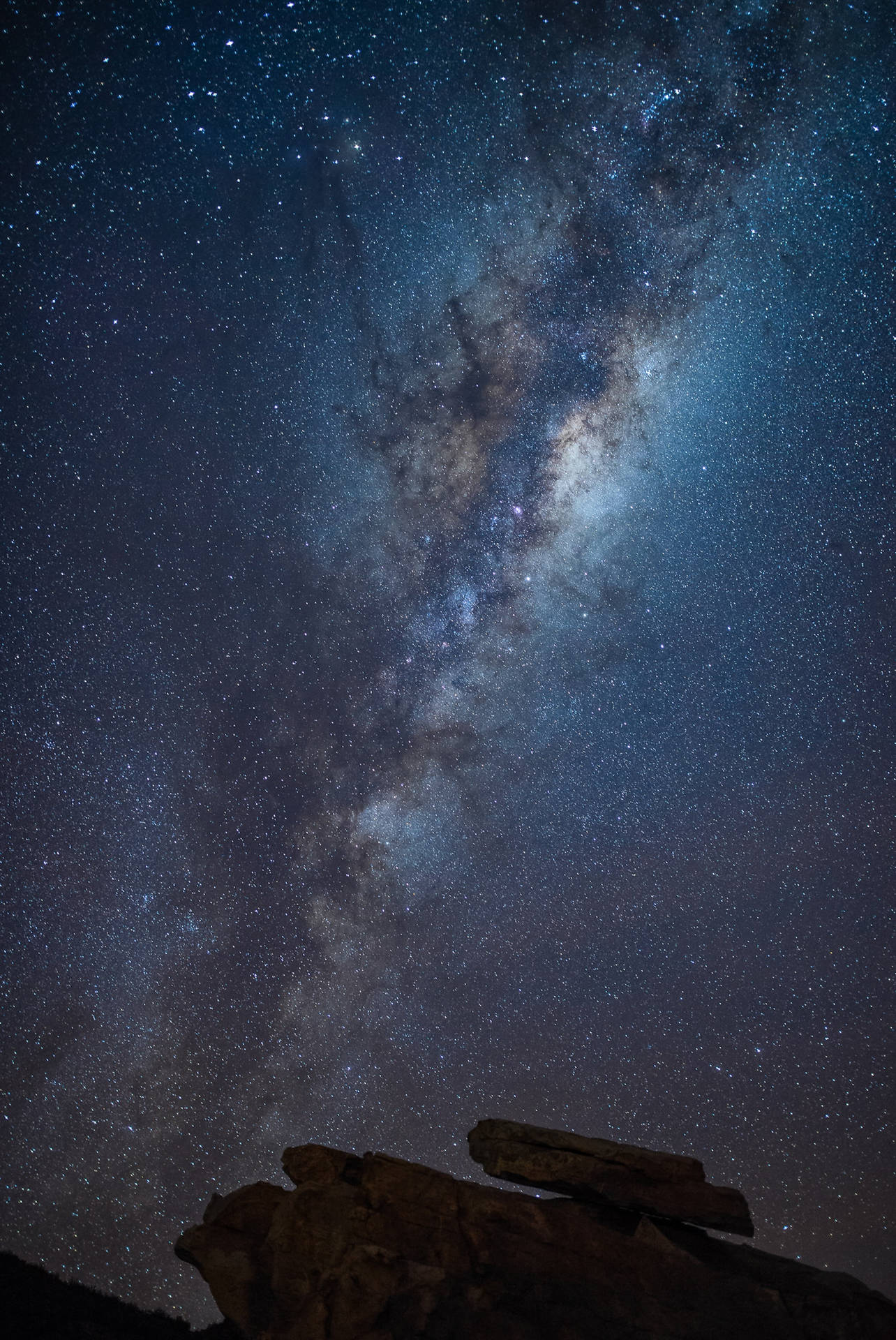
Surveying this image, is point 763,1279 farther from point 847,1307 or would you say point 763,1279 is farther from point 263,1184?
point 263,1184

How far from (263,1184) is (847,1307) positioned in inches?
503

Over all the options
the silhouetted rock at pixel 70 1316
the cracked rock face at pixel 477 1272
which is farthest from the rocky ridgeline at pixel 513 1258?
the silhouetted rock at pixel 70 1316

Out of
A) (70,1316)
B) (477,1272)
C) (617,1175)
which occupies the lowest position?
(70,1316)

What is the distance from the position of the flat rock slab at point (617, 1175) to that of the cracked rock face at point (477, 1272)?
0.45 meters

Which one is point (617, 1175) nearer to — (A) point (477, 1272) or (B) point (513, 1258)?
(B) point (513, 1258)

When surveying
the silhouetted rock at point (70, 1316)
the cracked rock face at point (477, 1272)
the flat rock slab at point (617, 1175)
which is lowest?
the silhouetted rock at point (70, 1316)

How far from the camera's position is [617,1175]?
17.4 metres

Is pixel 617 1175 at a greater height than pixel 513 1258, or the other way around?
pixel 617 1175

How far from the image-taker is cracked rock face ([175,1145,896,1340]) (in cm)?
1402

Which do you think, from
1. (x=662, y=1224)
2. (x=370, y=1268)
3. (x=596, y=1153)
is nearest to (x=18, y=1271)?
(x=370, y=1268)

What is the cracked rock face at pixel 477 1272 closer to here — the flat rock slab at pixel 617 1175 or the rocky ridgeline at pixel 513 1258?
the rocky ridgeline at pixel 513 1258

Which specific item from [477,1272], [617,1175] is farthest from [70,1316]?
[617,1175]

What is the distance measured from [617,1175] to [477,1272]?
4130 millimetres

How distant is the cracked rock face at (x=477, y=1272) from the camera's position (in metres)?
14.0
